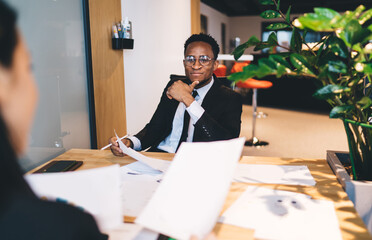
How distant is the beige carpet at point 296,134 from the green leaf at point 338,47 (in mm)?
3115

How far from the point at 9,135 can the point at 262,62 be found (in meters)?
0.63

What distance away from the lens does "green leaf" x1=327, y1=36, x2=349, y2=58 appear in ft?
2.94

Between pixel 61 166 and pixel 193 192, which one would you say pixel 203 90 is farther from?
pixel 193 192

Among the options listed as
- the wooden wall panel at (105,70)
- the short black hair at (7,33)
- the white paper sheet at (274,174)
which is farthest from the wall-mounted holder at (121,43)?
the short black hair at (7,33)

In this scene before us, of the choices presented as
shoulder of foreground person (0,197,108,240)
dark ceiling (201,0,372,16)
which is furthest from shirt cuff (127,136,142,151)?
dark ceiling (201,0,372,16)

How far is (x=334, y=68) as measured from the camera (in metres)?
0.85

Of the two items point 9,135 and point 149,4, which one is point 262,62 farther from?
point 149,4

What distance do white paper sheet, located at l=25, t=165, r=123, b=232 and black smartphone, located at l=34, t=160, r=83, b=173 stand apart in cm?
55

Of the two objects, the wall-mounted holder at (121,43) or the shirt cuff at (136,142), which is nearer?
the shirt cuff at (136,142)

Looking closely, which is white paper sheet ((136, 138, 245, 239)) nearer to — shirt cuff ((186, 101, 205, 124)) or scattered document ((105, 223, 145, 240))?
scattered document ((105, 223, 145, 240))

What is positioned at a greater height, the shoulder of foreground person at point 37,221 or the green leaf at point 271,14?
the green leaf at point 271,14

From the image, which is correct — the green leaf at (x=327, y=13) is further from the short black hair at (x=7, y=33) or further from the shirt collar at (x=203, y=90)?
the shirt collar at (x=203, y=90)

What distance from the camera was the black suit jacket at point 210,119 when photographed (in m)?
1.62

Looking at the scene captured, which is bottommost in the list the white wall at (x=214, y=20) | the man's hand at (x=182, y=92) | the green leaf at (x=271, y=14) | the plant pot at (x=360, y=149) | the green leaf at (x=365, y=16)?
the plant pot at (x=360, y=149)
